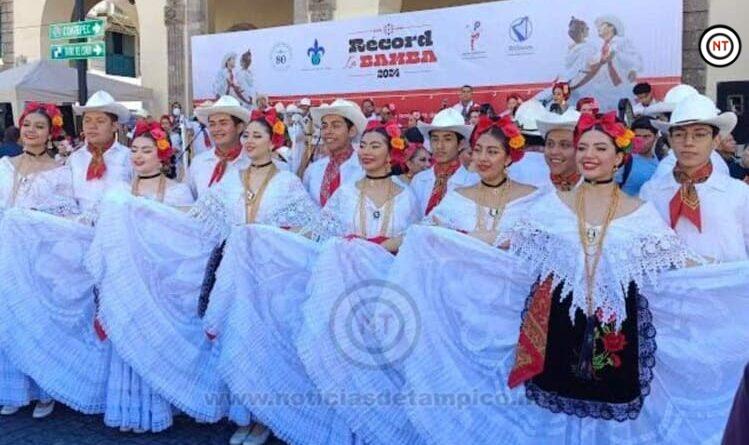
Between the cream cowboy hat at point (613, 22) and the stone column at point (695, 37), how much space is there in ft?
6.38

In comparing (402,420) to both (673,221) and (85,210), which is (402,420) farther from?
(85,210)

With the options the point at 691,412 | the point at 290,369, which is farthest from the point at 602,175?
the point at 290,369

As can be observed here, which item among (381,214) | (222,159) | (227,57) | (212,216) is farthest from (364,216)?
(227,57)

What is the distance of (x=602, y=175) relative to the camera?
3.53 meters

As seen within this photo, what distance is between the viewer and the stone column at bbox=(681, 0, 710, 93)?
432 inches

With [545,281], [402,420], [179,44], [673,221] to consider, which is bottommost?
[402,420]

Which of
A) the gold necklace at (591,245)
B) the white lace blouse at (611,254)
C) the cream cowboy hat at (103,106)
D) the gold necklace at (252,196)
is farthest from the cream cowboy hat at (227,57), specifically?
the gold necklace at (591,245)

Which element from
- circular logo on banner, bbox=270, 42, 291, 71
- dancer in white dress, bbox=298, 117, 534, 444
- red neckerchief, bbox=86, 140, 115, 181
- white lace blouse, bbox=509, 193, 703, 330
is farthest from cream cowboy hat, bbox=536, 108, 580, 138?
circular logo on banner, bbox=270, 42, 291, 71

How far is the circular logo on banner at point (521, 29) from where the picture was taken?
412 inches

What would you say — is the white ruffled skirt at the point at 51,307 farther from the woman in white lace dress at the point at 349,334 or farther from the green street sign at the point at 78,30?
the green street sign at the point at 78,30

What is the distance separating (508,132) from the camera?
13.6ft

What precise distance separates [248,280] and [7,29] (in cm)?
1932

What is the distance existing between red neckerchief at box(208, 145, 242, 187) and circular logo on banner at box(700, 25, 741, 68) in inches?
310

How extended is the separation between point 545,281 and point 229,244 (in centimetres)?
174
